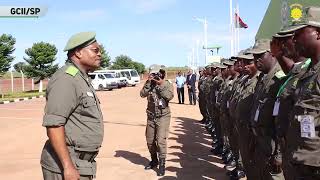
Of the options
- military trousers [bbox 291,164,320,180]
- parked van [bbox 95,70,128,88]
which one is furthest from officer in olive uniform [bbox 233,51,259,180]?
parked van [bbox 95,70,128,88]

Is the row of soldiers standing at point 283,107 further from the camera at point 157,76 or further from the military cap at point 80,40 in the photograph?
the military cap at point 80,40

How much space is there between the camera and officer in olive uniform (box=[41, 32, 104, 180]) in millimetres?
3465

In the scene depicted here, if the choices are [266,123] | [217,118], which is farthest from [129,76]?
[266,123]

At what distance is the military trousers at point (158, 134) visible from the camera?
8.02 metres

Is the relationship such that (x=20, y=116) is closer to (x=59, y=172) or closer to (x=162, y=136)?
(x=162, y=136)

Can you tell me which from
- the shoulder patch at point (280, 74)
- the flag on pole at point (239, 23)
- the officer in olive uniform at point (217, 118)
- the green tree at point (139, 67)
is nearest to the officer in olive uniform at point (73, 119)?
the shoulder patch at point (280, 74)

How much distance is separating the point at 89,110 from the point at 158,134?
4524 millimetres

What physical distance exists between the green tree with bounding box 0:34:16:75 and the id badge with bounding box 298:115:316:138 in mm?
38523

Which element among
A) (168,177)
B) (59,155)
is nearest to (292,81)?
(59,155)

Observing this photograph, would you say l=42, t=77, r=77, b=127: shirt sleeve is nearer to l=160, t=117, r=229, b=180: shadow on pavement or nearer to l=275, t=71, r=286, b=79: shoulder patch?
l=275, t=71, r=286, b=79: shoulder patch

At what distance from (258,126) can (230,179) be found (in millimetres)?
2755

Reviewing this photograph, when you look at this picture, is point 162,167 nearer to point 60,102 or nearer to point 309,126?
point 60,102

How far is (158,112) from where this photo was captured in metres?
8.17

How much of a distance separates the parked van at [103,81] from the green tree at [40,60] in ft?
27.9
